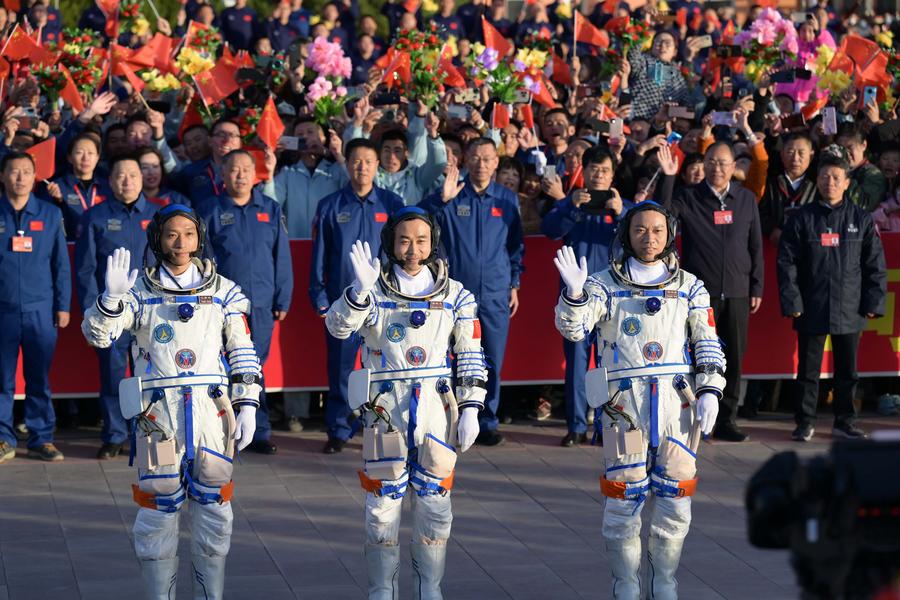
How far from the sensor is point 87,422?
11930 millimetres

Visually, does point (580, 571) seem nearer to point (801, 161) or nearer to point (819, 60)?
point (801, 161)

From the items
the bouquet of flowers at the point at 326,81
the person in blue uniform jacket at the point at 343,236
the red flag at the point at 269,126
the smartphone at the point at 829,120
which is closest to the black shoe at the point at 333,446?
the person in blue uniform jacket at the point at 343,236

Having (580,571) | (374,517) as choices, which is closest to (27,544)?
(374,517)

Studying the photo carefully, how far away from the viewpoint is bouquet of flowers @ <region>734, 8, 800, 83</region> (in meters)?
14.4

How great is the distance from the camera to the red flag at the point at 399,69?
13.2 meters

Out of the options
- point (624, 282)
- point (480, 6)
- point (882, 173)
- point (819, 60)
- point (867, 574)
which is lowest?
point (867, 574)

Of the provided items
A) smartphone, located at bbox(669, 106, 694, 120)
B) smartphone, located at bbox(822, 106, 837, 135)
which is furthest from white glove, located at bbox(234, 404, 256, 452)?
smartphone, located at bbox(669, 106, 694, 120)

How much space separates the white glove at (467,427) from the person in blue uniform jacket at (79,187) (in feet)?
16.2

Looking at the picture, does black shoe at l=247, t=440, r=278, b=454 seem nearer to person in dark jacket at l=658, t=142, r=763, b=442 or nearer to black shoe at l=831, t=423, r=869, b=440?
person in dark jacket at l=658, t=142, r=763, b=442

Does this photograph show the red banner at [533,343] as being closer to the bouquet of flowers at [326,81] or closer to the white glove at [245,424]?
the bouquet of flowers at [326,81]

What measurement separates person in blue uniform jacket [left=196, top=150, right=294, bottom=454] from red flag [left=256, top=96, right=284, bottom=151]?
1.41 m

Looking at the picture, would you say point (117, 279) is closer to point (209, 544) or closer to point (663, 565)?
point (209, 544)

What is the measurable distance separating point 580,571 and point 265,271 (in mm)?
3802

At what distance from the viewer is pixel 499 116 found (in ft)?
43.0
